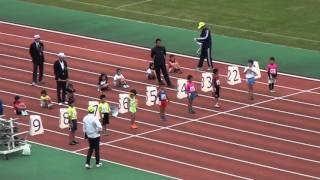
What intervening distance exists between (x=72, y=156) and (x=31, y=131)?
2.01 meters

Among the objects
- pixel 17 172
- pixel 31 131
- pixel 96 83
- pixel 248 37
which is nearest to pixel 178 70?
pixel 96 83

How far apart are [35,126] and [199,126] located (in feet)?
14.5

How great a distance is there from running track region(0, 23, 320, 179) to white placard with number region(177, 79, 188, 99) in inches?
6.5

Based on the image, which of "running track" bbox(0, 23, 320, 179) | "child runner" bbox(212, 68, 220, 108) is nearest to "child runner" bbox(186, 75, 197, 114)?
"running track" bbox(0, 23, 320, 179)

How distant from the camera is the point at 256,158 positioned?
23.7 m

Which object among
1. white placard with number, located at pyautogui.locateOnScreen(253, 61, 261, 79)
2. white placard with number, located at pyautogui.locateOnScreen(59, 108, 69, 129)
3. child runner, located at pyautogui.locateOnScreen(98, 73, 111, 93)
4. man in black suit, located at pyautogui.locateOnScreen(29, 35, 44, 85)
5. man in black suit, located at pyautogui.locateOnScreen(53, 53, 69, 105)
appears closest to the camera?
white placard with number, located at pyautogui.locateOnScreen(59, 108, 69, 129)

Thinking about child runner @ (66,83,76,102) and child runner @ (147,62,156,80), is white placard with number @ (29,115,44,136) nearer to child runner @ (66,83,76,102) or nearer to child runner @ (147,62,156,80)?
child runner @ (66,83,76,102)

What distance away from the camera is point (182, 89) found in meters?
28.5

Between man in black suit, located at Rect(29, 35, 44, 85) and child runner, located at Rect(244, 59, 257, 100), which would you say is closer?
child runner, located at Rect(244, 59, 257, 100)

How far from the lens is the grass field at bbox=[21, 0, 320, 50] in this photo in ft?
118

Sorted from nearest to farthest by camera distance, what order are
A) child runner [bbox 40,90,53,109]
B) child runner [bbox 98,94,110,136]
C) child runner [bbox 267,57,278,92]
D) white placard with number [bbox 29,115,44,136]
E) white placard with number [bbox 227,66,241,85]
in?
child runner [bbox 98,94,110,136] < white placard with number [bbox 29,115,44,136] < child runner [bbox 40,90,53,109] < child runner [bbox 267,57,278,92] < white placard with number [bbox 227,66,241,85]

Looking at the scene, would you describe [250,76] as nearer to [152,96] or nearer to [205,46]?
[152,96]

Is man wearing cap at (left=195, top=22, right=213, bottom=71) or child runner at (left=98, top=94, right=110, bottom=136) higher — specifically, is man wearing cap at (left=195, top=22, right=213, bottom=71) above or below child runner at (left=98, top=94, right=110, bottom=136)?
above

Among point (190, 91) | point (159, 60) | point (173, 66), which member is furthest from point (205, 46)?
point (190, 91)
